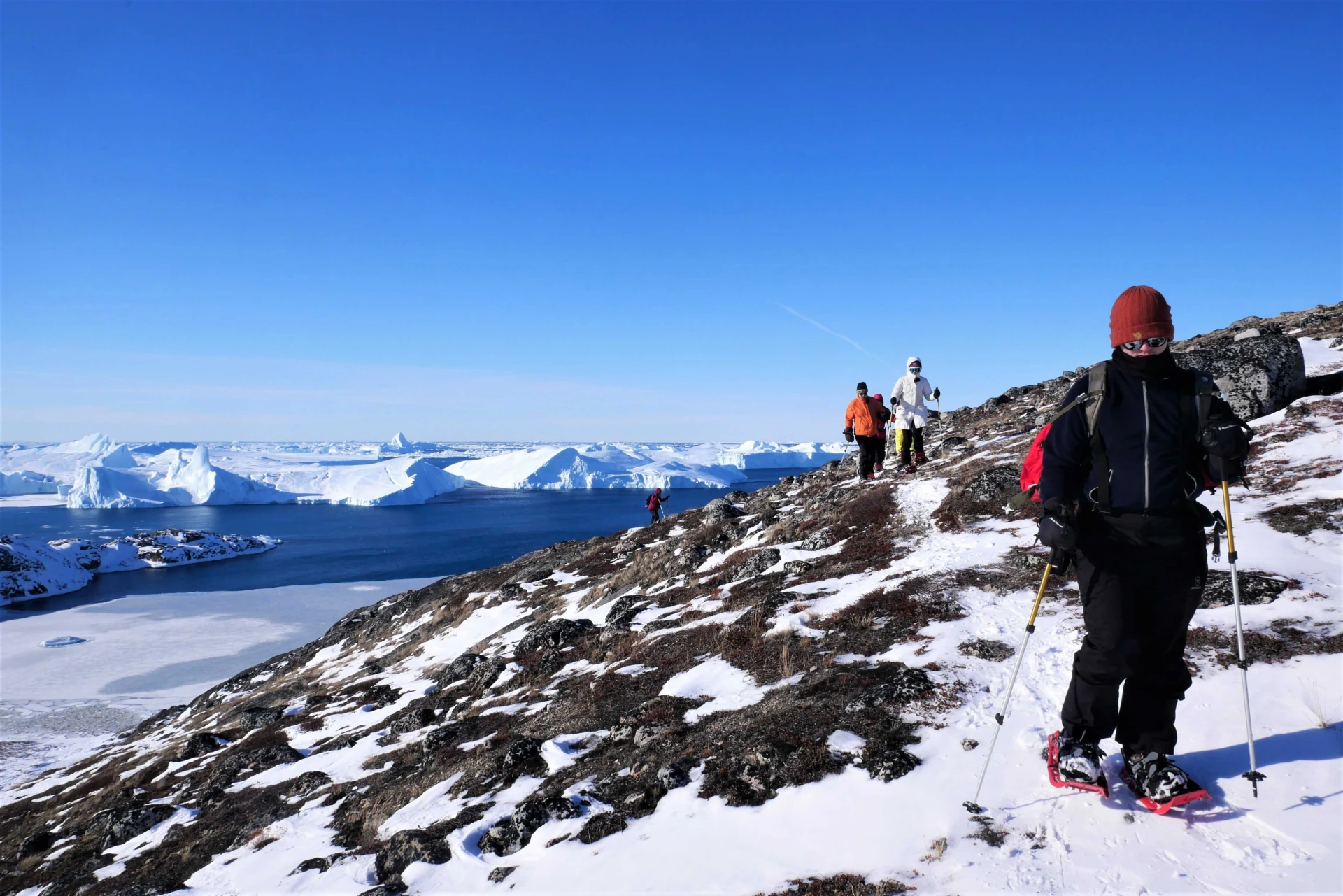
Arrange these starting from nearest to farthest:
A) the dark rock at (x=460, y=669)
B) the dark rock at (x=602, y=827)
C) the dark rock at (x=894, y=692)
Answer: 1. the dark rock at (x=602, y=827)
2. the dark rock at (x=894, y=692)
3. the dark rock at (x=460, y=669)

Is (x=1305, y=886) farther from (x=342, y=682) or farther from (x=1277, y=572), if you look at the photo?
(x=342, y=682)

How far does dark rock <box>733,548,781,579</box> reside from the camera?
1375 centimetres

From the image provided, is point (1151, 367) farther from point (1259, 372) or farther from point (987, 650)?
point (1259, 372)

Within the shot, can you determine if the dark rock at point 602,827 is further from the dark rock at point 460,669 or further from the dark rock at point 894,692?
the dark rock at point 460,669

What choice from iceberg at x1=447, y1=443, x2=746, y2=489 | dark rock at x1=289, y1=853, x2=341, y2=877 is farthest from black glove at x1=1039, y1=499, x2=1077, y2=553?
iceberg at x1=447, y1=443, x2=746, y2=489

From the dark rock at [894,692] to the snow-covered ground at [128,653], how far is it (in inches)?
1124

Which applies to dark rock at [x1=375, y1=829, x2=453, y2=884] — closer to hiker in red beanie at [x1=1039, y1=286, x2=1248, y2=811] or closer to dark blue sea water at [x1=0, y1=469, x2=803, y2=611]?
hiker in red beanie at [x1=1039, y1=286, x2=1248, y2=811]

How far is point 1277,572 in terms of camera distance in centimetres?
737

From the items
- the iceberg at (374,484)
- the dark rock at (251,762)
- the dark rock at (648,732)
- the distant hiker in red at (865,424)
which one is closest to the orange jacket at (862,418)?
the distant hiker in red at (865,424)

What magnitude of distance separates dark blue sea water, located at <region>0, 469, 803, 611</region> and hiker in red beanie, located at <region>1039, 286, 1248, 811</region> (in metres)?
69.3

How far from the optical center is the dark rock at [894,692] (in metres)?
6.47

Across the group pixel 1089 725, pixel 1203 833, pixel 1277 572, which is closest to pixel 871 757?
pixel 1089 725

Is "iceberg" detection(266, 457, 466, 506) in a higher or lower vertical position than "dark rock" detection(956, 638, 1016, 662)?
lower

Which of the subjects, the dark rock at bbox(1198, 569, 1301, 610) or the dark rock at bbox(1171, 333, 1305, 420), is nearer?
the dark rock at bbox(1198, 569, 1301, 610)
